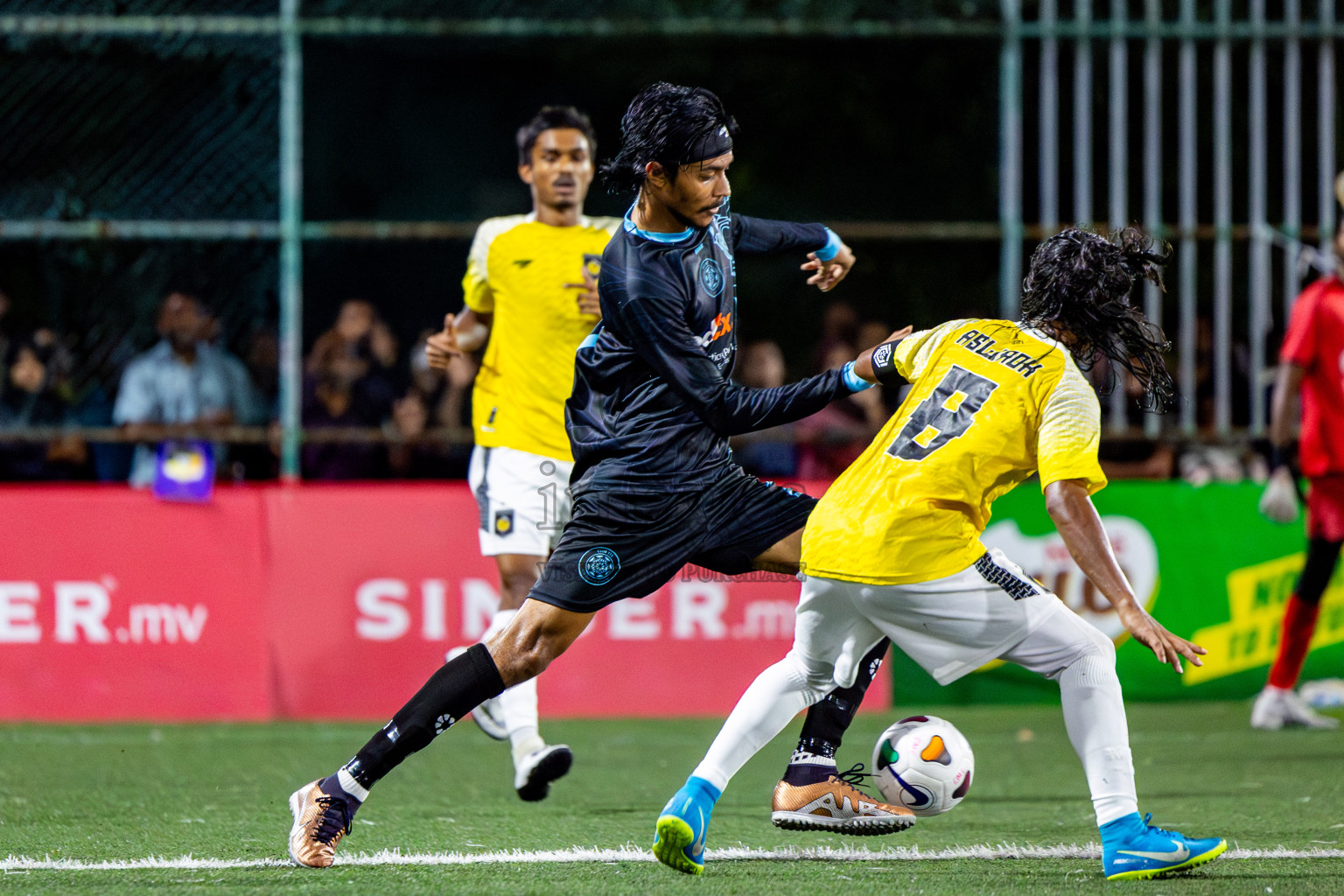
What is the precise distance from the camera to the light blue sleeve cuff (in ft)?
17.3

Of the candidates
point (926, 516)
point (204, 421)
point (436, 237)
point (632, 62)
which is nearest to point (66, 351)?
point (204, 421)

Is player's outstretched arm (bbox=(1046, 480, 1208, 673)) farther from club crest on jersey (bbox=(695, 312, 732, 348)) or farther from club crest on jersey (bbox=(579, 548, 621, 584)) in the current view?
club crest on jersey (bbox=(579, 548, 621, 584))

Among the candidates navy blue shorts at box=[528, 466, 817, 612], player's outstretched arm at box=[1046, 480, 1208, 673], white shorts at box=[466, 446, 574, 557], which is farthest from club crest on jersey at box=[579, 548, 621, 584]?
white shorts at box=[466, 446, 574, 557]

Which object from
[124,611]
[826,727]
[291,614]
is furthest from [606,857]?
[124,611]

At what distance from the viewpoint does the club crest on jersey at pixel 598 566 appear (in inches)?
180

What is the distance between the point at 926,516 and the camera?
13.9 ft

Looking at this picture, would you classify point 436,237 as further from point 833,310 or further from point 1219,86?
point 1219,86

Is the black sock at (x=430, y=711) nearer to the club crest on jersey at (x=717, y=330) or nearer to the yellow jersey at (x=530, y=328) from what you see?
the club crest on jersey at (x=717, y=330)

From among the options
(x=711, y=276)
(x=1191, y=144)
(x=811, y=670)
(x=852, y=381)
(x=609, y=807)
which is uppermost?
(x=1191, y=144)

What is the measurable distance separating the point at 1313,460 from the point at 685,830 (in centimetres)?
467

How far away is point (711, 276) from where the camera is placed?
183 inches

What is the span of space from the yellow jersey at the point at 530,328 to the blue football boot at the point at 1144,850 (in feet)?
8.32

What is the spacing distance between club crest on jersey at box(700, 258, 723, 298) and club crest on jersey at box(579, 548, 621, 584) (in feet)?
2.32

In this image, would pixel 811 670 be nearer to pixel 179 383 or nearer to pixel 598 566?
pixel 598 566
